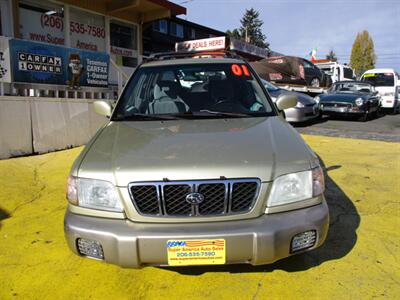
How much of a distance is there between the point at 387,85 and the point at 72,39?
1287cm

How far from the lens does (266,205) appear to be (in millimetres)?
2189

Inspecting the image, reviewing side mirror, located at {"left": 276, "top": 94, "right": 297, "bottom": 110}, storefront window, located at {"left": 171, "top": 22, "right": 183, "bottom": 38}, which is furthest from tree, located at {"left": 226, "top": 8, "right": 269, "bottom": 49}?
side mirror, located at {"left": 276, "top": 94, "right": 297, "bottom": 110}

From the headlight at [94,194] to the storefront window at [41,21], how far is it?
9948mm

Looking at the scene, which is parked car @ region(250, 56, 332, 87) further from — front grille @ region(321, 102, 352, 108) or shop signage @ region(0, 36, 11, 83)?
shop signage @ region(0, 36, 11, 83)

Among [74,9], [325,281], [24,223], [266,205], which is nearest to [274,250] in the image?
[266,205]

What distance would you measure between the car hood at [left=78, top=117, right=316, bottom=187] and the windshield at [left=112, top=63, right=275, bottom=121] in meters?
0.35

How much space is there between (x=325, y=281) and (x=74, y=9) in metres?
12.0

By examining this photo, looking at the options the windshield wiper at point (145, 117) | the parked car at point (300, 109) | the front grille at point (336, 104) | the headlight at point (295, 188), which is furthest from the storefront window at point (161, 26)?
the headlight at point (295, 188)

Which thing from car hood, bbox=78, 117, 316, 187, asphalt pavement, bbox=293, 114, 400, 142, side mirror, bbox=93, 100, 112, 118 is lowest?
asphalt pavement, bbox=293, 114, 400, 142

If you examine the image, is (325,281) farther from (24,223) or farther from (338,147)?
(338,147)

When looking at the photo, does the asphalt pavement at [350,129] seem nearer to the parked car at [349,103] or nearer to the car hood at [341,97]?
the parked car at [349,103]

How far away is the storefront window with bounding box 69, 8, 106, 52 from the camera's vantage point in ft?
39.2

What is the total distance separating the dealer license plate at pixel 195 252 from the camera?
208 centimetres

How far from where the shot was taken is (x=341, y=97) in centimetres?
1117
